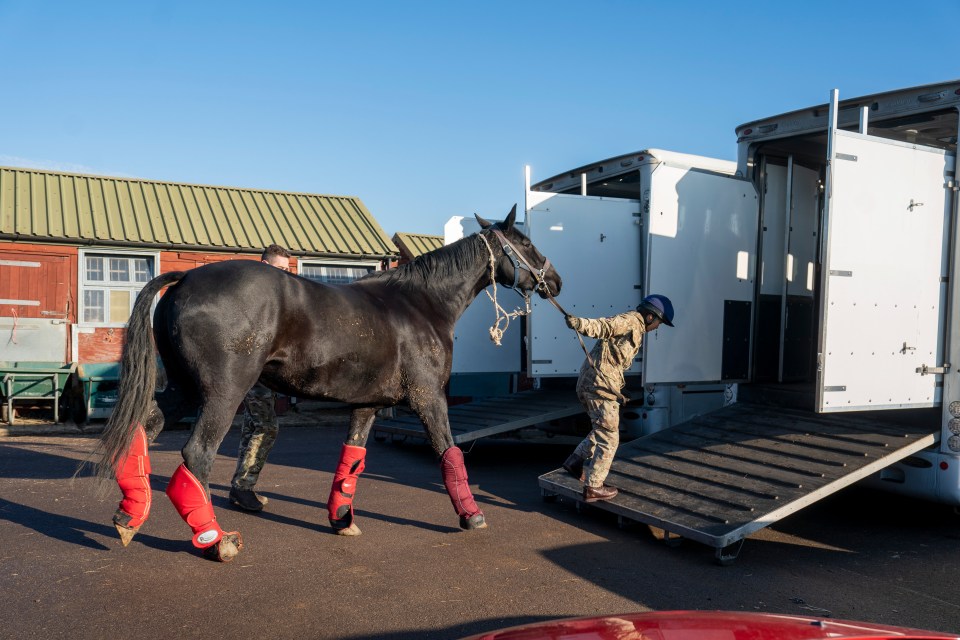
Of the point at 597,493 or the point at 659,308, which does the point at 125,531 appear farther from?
the point at 659,308

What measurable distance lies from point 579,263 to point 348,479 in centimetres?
365

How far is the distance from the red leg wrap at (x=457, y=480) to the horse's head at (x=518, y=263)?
1.37 meters

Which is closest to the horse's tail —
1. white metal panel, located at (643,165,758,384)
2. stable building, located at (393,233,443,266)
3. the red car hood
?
the red car hood

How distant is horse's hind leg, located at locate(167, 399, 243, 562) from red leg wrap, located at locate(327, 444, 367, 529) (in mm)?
927

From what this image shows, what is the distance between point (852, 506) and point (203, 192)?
12.7 meters

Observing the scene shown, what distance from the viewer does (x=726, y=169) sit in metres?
7.84

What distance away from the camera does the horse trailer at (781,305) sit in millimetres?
5332

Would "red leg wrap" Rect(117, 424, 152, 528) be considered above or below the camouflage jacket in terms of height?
below

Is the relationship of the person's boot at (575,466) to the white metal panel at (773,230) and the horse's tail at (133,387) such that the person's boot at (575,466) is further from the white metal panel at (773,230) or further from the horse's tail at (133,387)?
the horse's tail at (133,387)

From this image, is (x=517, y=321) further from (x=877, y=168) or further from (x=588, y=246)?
(x=877, y=168)

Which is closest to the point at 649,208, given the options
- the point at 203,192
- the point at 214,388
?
the point at 214,388

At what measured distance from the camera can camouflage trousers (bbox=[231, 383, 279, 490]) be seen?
5.80 m

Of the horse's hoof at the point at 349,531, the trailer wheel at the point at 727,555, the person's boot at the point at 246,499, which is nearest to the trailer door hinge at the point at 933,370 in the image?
the trailer wheel at the point at 727,555

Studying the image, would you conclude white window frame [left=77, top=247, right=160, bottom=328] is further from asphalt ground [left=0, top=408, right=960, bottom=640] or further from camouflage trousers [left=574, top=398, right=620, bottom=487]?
camouflage trousers [left=574, top=398, right=620, bottom=487]
